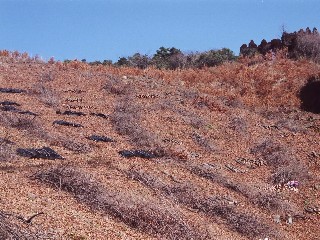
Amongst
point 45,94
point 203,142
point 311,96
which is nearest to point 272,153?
point 203,142

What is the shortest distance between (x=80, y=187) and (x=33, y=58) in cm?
1431

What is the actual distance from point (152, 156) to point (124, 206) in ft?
11.2

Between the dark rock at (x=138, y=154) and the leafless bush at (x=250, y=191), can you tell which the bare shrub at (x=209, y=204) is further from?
the dark rock at (x=138, y=154)


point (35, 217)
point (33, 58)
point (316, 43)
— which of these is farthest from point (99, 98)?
point (316, 43)

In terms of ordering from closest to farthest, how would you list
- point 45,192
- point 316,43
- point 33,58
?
1. point 45,192
2. point 33,58
3. point 316,43

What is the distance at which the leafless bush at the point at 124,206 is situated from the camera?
24.8ft

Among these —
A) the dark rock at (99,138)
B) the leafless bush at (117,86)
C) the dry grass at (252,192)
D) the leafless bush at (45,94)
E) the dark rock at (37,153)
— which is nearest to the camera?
the dark rock at (37,153)

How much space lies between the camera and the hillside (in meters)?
7.62

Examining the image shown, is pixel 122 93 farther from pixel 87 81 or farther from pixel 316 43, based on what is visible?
pixel 316 43

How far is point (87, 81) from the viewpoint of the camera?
18109mm

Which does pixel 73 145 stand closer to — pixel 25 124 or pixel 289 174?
pixel 25 124

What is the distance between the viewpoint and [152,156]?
1127cm

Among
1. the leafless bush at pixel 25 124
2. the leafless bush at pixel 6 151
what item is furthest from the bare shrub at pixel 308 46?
the leafless bush at pixel 6 151

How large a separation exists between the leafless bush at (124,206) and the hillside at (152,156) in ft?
0.07
